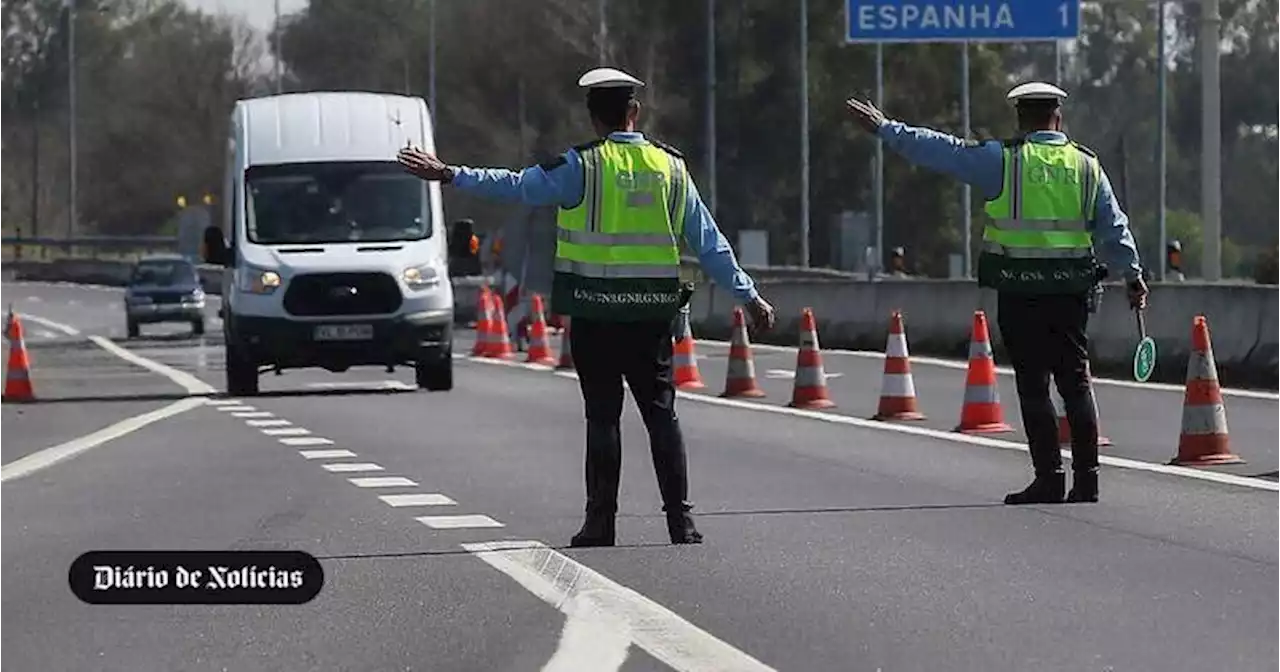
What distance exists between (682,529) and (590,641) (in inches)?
113

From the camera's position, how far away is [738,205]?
8612 cm

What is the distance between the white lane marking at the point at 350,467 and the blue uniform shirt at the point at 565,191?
15.5 ft

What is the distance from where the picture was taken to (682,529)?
11.8 metres

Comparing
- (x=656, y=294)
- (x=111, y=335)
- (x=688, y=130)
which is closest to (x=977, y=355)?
(x=656, y=294)

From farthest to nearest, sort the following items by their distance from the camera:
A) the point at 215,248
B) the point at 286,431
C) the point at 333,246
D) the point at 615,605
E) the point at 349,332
Answer: 1. the point at 215,248
2. the point at 333,246
3. the point at 349,332
4. the point at 286,431
5. the point at 615,605

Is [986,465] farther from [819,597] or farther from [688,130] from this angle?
[688,130]

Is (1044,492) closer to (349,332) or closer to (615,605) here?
(615,605)

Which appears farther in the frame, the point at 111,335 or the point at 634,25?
the point at 634,25

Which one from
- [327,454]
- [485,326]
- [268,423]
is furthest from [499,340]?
[327,454]

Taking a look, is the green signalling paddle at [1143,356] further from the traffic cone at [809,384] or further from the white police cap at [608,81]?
the traffic cone at [809,384]

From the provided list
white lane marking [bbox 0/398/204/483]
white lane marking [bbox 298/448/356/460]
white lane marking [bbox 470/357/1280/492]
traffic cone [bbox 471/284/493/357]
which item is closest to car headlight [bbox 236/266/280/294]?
white lane marking [bbox 0/398/204/483]

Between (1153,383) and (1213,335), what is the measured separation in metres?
0.71

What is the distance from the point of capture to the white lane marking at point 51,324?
56425 mm
